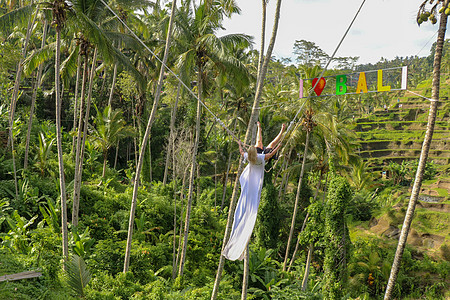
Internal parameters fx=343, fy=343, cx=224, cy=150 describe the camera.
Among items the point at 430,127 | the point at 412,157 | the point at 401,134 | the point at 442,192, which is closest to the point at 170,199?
the point at 430,127

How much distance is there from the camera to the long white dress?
4355 millimetres

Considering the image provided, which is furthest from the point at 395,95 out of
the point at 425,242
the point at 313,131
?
the point at 313,131

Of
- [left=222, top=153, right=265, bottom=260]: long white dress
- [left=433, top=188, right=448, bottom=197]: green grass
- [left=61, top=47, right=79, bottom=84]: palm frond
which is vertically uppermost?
[left=61, top=47, right=79, bottom=84]: palm frond

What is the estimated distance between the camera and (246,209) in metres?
4.44

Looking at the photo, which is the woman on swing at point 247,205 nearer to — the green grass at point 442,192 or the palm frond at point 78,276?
the palm frond at point 78,276

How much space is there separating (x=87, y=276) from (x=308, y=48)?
41960 mm

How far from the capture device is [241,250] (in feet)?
14.2

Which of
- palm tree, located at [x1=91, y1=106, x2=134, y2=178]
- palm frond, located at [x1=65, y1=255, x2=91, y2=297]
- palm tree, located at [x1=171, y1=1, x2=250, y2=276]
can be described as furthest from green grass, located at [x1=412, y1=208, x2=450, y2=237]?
palm frond, located at [x1=65, y1=255, x2=91, y2=297]

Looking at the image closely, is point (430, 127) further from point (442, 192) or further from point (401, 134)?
point (401, 134)

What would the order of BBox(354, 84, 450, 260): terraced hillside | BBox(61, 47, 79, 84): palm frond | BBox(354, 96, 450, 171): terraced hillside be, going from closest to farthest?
1. BBox(61, 47, 79, 84): palm frond
2. BBox(354, 84, 450, 260): terraced hillside
3. BBox(354, 96, 450, 171): terraced hillside

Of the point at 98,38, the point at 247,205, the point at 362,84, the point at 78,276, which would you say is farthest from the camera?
the point at 78,276

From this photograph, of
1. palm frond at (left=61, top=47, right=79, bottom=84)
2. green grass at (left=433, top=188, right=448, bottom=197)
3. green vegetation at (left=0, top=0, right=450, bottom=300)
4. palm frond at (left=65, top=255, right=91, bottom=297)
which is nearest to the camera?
palm frond at (left=65, top=255, right=91, bottom=297)

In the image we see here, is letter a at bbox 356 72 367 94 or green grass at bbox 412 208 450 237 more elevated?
letter a at bbox 356 72 367 94

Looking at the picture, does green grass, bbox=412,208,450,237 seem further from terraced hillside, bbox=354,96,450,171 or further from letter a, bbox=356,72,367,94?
terraced hillside, bbox=354,96,450,171
